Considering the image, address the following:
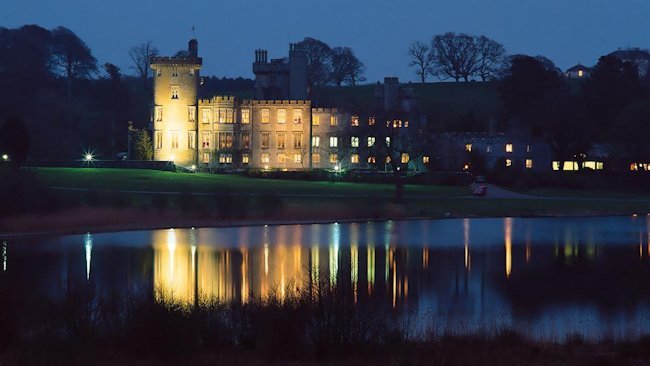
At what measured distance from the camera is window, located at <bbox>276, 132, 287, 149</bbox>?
266 feet

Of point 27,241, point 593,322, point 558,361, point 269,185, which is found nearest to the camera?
point 558,361

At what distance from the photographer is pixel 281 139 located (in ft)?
266

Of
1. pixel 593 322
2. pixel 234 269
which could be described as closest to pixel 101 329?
pixel 593 322

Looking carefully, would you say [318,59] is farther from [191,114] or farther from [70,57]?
[191,114]

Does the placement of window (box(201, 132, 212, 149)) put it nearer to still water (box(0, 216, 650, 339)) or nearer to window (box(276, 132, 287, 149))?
window (box(276, 132, 287, 149))

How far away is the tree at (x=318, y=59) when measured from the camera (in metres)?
126

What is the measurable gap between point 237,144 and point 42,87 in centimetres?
2978

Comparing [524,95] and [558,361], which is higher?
[524,95]

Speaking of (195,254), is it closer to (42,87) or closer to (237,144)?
(237,144)

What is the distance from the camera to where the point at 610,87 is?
292 ft

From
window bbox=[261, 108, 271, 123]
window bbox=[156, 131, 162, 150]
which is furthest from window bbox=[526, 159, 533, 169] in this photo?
window bbox=[156, 131, 162, 150]

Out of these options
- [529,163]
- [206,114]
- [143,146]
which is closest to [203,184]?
[143,146]

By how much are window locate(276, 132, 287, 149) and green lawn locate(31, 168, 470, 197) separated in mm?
10209

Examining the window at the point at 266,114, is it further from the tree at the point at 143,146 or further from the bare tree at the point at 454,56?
the bare tree at the point at 454,56
